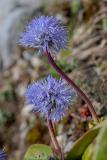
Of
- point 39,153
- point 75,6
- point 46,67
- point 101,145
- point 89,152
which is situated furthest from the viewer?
point 75,6

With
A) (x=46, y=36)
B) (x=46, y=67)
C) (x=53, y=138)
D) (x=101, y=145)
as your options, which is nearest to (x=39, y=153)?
(x=53, y=138)

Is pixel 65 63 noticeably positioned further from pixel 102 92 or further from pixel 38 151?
pixel 38 151

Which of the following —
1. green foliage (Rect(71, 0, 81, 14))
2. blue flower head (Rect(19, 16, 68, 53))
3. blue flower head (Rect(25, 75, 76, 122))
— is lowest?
blue flower head (Rect(25, 75, 76, 122))

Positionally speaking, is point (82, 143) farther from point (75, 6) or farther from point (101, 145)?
Answer: point (75, 6)

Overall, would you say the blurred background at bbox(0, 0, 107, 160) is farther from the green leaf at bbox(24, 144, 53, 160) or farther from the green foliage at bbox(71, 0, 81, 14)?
the green leaf at bbox(24, 144, 53, 160)

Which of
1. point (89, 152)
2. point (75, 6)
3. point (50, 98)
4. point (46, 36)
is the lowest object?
point (89, 152)

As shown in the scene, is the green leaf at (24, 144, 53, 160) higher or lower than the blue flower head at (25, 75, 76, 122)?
lower

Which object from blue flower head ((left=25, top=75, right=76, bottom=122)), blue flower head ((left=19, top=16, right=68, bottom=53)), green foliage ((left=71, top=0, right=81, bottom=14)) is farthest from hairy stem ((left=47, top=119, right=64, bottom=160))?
green foliage ((left=71, top=0, right=81, bottom=14))

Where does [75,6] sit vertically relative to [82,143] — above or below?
above
